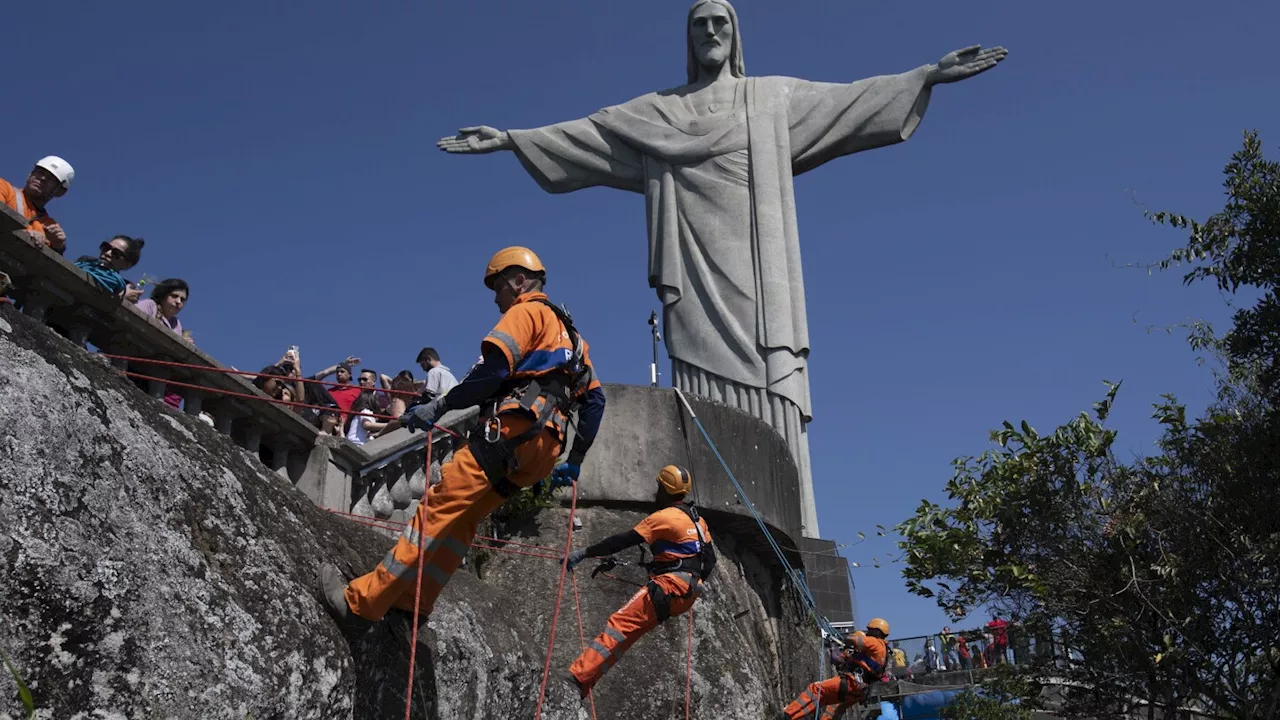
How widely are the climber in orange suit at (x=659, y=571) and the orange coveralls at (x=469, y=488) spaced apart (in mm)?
1572

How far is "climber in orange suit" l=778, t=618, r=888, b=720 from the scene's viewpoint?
10.1 m

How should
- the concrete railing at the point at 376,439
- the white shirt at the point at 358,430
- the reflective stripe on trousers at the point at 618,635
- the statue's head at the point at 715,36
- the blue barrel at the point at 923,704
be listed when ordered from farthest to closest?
1. the statue's head at the point at 715,36
2. the blue barrel at the point at 923,704
3. the white shirt at the point at 358,430
4. the reflective stripe on trousers at the point at 618,635
5. the concrete railing at the point at 376,439

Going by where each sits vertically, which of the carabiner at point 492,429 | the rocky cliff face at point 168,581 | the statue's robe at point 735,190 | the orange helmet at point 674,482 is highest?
the statue's robe at point 735,190

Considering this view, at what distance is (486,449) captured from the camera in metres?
5.44

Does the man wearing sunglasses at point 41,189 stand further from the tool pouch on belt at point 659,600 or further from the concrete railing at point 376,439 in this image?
the tool pouch on belt at point 659,600

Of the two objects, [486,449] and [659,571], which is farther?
[659,571]

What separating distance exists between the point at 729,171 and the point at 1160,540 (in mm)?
9283

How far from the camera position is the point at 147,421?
4.96 metres

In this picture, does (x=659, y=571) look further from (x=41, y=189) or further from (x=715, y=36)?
(x=715, y=36)

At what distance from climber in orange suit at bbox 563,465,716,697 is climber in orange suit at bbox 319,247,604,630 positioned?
1539 mm

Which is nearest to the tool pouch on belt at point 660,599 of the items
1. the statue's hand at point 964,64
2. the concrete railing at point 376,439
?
the concrete railing at point 376,439

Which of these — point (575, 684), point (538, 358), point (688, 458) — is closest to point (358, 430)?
point (688, 458)

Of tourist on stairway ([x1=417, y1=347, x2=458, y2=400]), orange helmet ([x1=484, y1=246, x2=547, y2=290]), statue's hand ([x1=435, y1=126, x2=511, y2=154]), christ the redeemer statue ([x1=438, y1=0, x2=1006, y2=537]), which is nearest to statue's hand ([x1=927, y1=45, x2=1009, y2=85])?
christ the redeemer statue ([x1=438, y1=0, x2=1006, y2=537])

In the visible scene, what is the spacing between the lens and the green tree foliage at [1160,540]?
998 cm
